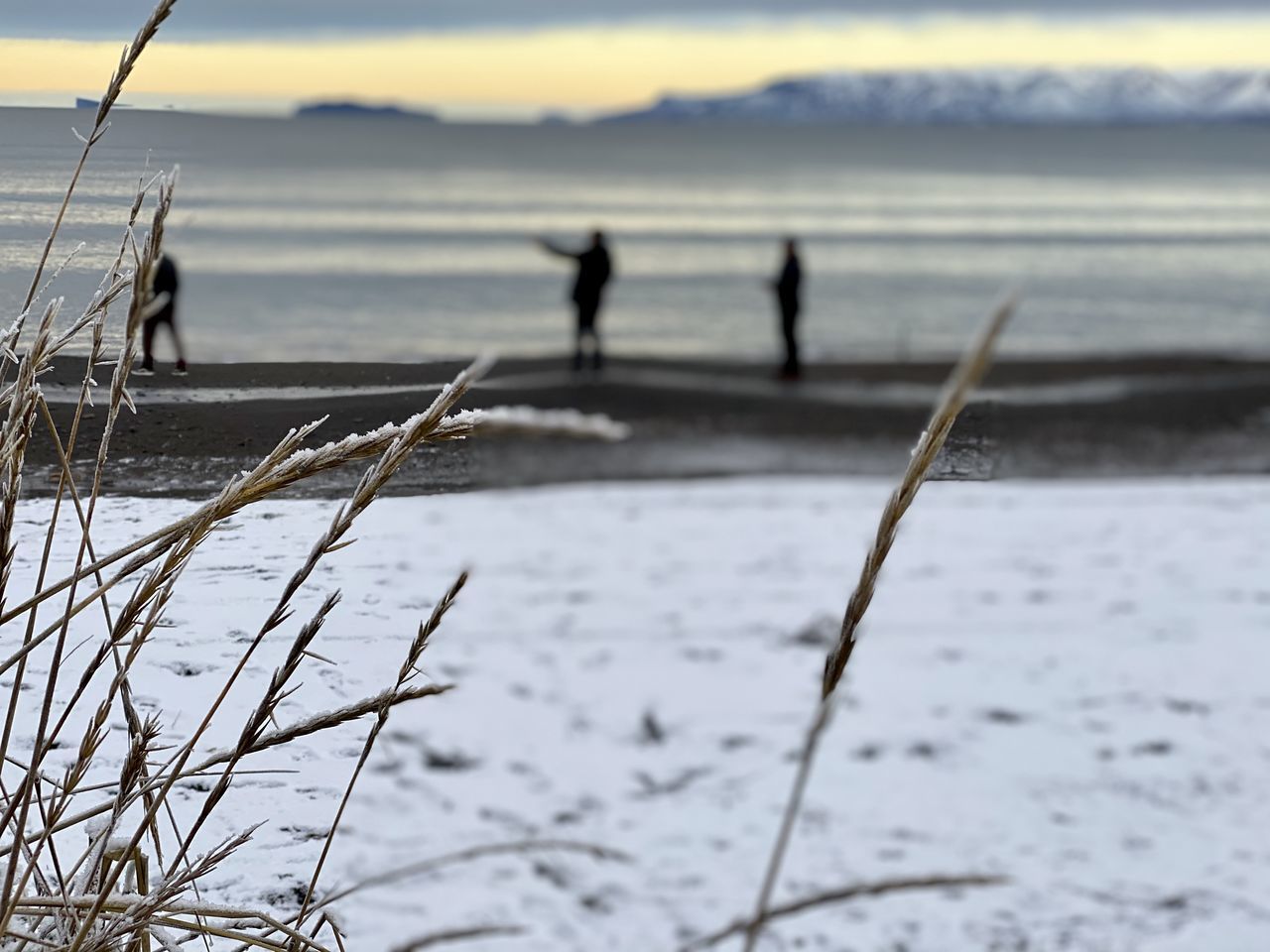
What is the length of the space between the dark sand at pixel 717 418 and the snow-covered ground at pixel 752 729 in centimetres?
7

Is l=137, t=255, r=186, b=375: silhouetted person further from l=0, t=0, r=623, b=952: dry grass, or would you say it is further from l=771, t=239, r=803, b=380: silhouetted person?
l=771, t=239, r=803, b=380: silhouetted person

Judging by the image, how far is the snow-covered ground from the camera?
114 centimetres

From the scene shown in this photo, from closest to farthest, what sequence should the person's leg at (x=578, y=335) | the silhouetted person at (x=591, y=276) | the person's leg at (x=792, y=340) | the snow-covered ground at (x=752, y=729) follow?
the snow-covered ground at (x=752, y=729) → the silhouetted person at (x=591, y=276) → the person's leg at (x=578, y=335) → the person's leg at (x=792, y=340)

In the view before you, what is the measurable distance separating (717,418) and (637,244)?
99.5ft

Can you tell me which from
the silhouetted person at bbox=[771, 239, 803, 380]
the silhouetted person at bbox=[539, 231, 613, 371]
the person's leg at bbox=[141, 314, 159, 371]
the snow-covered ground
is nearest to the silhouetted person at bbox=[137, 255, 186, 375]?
the person's leg at bbox=[141, 314, 159, 371]

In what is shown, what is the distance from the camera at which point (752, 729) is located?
5.73 meters

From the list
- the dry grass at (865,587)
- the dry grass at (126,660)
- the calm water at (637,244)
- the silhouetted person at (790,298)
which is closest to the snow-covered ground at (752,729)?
the dry grass at (126,660)

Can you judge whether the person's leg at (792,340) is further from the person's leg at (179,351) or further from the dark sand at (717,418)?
the person's leg at (179,351)

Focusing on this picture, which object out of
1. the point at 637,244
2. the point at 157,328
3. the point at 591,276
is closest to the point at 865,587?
the point at 157,328

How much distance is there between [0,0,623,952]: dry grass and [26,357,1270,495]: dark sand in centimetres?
7

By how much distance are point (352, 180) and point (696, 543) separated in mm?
55265

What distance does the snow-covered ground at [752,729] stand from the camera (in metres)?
1.14

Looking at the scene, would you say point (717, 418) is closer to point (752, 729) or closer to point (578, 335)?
point (578, 335)

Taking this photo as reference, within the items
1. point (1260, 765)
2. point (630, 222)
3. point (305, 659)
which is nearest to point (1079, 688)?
point (1260, 765)
